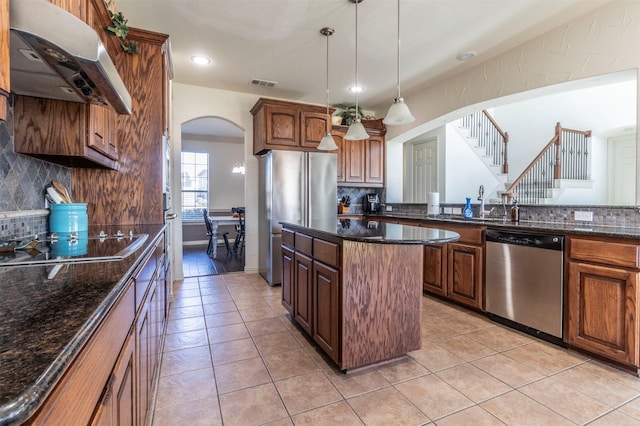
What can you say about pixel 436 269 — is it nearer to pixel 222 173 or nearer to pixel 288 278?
pixel 288 278

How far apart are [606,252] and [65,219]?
355 cm

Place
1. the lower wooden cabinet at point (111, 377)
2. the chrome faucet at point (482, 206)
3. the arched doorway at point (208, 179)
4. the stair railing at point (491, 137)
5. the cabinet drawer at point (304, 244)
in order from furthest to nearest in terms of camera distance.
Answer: the arched doorway at point (208, 179) < the stair railing at point (491, 137) < the chrome faucet at point (482, 206) < the cabinet drawer at point (304, 244) < the lower wooden cabinet at point (111, 377)

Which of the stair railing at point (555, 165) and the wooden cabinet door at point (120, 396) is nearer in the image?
the wooden cabinet door at point (120, 396)

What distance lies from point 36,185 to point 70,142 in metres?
0.36

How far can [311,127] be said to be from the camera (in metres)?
4.48

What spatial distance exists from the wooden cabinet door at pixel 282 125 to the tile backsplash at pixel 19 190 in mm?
2646

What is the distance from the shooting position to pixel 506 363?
7.16ft

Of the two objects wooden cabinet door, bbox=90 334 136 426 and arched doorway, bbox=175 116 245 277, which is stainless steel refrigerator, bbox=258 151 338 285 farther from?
arched doorway, bbox=175 116 245 277

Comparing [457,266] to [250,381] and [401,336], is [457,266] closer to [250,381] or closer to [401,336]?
[401,336]

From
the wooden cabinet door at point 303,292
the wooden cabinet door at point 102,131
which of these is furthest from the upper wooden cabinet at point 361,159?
the wooden cabinet door at point 102,131

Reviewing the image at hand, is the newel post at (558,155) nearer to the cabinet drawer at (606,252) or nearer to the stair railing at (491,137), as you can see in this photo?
the stair railing at (491,137)

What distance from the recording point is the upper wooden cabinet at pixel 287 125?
13.9ft

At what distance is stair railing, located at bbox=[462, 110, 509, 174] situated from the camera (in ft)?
19.7

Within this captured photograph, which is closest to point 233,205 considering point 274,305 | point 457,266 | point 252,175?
point 252,175
